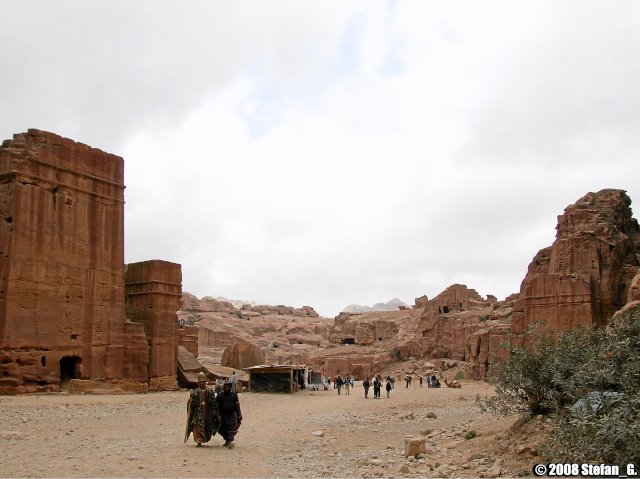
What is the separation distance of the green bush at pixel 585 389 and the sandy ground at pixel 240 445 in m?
0.86

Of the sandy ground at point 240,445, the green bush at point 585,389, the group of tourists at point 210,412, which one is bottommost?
the sandy ground at point 240,445

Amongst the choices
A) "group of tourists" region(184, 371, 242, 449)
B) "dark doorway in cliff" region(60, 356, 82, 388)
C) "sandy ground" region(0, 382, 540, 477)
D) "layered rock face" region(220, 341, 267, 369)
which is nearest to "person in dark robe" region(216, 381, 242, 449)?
"group of tourists" region(184, 371, 242, 449)

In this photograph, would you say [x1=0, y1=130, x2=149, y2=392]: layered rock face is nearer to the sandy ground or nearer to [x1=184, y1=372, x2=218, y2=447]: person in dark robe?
the sandy ground

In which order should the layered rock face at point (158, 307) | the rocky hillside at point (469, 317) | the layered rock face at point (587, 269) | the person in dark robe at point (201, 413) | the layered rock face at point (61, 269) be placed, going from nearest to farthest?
the person in dark robe at point (201, 413) < the layered rock face at point (61, 269) < the layered rock face at point (158, 307) < the layered rock face at point (587, 269) < the rocky hillside at point (469, 317)

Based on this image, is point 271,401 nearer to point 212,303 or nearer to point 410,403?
point 410,403

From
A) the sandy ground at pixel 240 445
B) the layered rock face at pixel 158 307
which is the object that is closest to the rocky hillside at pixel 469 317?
the sandy ground at pixel 240 445

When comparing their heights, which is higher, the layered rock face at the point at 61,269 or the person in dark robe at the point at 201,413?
the layered rock face at the point at 61,269

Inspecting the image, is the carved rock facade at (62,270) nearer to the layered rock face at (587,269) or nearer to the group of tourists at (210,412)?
the group of tourists at (210,412)

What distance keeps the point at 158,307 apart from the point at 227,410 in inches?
825

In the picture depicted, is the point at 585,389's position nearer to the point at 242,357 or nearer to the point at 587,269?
the point at 587,269

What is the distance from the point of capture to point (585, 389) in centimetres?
905

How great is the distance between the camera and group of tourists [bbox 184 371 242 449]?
11836 millimetres

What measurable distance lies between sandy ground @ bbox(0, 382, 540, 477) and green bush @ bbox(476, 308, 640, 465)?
0.86 m

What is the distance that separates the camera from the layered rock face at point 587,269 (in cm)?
3241
